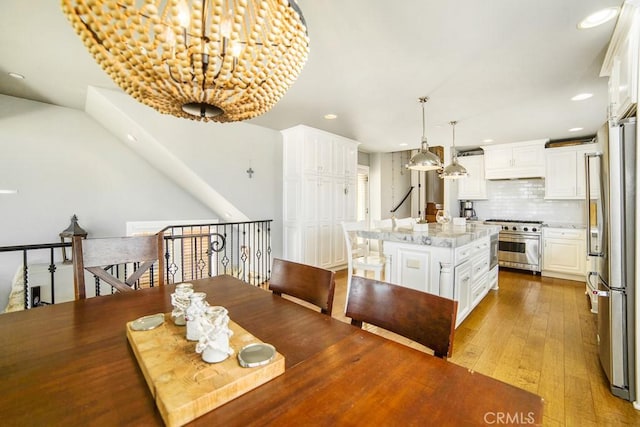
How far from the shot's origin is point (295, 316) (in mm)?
1167

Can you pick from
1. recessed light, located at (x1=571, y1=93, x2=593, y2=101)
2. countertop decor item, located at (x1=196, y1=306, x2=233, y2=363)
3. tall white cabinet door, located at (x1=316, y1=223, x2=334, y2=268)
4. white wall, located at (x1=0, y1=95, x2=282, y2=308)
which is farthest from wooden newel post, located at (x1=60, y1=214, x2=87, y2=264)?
recessed light, located at (x1=571, y1=93, x2=593, y2=101)

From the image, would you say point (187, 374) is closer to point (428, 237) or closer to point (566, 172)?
point (428, 237)

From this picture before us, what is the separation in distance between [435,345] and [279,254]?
3891 mm

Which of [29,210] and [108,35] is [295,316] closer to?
[108,35]

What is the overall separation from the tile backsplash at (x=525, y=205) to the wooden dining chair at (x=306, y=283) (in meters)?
5.48

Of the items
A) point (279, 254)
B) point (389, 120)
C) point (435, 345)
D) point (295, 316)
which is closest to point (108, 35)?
point (295, 316)

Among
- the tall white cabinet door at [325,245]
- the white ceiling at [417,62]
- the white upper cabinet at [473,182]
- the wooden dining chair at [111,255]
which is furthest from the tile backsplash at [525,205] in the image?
the wooden dining chair at [111,255]

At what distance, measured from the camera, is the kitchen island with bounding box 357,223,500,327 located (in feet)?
7.69

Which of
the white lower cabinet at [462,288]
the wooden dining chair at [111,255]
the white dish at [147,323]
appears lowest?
the white lower cabinet at [462,288]

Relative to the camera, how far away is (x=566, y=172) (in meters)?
4.61

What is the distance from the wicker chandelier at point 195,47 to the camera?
2.48 ft

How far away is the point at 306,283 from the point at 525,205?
5.58m

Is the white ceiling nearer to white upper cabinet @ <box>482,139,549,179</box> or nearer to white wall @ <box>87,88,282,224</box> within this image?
white wall @ <box>87,88,282,224</box>

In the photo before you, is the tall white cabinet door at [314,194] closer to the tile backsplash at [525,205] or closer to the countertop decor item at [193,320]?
the tile backsplash at [525,205]
